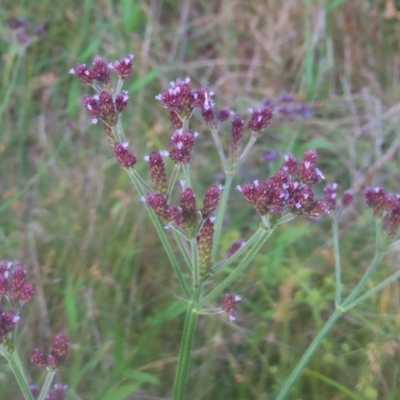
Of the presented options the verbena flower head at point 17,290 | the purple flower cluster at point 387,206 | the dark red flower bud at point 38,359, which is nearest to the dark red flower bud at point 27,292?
the verbena flower head at point 17,290

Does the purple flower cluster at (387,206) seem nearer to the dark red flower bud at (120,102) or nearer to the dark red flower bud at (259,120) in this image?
the dark red flower bud at (259,120)

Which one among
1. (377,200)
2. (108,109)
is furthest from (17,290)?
(377,200)

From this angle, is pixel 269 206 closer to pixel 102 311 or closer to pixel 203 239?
pixel 203 239

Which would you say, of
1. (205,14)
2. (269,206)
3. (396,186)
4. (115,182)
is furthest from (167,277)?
(205,14)

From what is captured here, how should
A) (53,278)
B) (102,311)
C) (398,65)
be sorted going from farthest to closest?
(398,65), (53,278), (102,311)

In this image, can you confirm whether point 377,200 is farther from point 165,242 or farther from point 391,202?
point 165,242

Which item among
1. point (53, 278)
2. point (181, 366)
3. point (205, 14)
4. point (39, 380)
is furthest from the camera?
point (205, 14)
